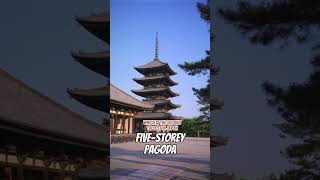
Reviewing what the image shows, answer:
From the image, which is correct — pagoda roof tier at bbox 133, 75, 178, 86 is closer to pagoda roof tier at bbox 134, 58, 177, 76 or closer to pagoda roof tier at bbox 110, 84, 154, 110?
pagoda roof tier at bbox 134, 58, 177, 76

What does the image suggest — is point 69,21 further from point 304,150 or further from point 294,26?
point 304,150

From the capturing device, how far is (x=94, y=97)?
3510 millimetres

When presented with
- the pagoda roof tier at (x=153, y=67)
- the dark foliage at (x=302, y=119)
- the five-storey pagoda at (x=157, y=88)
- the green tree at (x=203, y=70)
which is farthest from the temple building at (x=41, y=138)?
the dark foliage at (x=302, y=119)

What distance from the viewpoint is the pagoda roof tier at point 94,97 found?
3471 mm

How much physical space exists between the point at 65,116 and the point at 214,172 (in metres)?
1.25

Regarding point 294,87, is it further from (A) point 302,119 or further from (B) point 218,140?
(B) point 218,140

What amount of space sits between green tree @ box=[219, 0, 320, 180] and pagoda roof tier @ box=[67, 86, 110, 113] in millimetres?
1139

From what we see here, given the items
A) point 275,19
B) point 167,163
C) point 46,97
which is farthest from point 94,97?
point 275,19

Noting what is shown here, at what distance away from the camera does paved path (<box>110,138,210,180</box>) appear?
368 cm

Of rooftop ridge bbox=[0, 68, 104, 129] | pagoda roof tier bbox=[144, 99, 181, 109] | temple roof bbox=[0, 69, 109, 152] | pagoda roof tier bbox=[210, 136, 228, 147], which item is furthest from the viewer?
pagoda roof tier bbox=[144, 99, 181, 109]

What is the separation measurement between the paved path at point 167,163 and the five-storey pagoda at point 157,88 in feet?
0.86

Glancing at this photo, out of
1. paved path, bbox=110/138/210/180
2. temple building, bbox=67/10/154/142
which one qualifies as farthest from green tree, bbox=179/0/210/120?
temple building, bbox=67/10/154/142

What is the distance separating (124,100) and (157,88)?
0.39 metres

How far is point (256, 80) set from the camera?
364 centimetres
